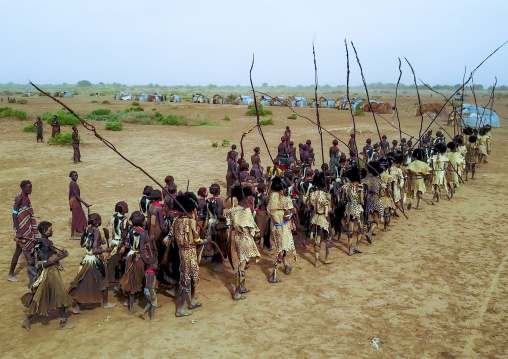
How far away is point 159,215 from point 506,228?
26.4 feet

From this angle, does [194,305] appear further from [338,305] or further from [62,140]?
[62,140]

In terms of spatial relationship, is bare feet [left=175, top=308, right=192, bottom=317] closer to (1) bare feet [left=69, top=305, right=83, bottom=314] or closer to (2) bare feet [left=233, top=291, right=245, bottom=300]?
(2) bare feet [left=233, top=291, right=245, bottom=300]

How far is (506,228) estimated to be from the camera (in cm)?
955

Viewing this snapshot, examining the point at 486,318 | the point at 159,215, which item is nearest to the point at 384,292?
the point at 486,318

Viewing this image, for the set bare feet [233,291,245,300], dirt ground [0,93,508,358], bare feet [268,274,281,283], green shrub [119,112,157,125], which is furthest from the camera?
green shrub [119,112,157,125]

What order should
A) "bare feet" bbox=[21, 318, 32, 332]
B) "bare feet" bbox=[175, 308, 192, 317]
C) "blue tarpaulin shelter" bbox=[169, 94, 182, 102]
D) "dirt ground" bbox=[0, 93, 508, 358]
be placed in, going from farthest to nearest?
"blue tarpaulin shelter" bbox=[169, 94, 182, 102]
"bare feet" bbox=[175, 308, 192, 317]
"bare feet" bbox=[21, 318, 32, 332]
"dirt ground" bbox=[0, 93, 508, 358]

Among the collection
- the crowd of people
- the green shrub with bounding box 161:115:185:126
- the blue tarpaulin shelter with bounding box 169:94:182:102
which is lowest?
the crowd of people

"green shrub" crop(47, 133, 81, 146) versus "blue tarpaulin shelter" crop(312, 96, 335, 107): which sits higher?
"blue tarpaulin shelter" crop(312, 96, 335, 107)

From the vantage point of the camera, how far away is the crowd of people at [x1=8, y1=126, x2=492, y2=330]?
225 inches

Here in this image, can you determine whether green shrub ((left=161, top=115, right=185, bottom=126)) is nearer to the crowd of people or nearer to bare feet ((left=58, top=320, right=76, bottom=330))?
the crowd of people

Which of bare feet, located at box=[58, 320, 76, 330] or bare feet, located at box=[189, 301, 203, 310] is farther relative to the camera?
bare feet, located at box=[189, 301, 203, 310]

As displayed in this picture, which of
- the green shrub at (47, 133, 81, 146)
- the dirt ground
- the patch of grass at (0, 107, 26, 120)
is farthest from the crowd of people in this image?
the patch of grass at (0, 107, 26, 120)

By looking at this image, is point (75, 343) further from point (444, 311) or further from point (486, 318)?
point (486, 318)

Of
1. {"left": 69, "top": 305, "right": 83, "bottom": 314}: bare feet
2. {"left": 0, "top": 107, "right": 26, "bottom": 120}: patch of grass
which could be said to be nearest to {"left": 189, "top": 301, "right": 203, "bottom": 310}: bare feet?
{"left": 69, "top": 305, "right": 83, "bottom": 314}: bare feet
